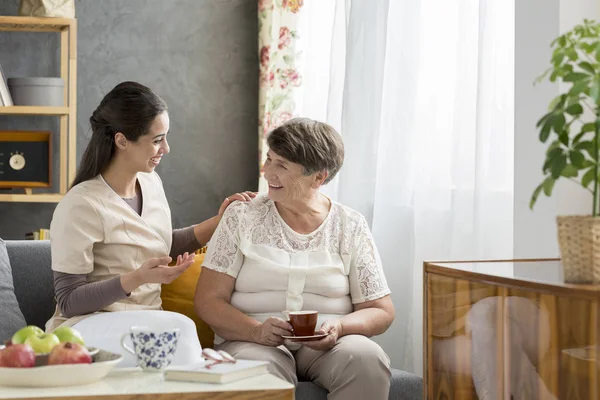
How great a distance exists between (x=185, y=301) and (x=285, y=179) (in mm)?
532

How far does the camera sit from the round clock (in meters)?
4.15

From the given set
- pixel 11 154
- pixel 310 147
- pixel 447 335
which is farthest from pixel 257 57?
pixel 447 335

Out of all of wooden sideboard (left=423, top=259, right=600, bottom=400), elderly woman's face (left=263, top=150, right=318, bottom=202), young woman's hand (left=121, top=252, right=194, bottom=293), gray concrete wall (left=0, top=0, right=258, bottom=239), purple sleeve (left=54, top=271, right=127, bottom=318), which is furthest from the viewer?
gray concrete wall (left=0, top=0, right=258, bottom=239)

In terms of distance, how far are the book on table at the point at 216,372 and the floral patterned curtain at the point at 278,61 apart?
8.08 feet

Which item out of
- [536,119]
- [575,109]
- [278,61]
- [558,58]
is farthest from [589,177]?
[278,61]

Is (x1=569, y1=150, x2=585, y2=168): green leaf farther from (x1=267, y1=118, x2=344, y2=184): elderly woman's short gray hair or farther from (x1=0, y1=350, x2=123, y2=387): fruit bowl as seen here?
(x1=267, y1=118, x2=344, y2=184): elderly woman's short gray hair

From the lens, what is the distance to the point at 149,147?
2664mm

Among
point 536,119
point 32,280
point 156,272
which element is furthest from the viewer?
point 32,280

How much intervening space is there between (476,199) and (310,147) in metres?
0.52

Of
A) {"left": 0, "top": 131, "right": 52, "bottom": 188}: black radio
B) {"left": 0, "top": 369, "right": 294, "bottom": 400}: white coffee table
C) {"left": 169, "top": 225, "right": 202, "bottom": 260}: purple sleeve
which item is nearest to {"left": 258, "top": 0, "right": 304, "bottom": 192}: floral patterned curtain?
{"left": 0, "top": 131, "right": 52, "bottom": 188}: black radio

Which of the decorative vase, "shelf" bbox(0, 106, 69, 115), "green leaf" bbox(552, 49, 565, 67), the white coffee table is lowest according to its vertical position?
the white coffee table

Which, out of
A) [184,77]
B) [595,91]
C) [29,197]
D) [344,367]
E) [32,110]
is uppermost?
[184,77]

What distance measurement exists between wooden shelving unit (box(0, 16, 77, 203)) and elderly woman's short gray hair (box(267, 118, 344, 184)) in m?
1.67

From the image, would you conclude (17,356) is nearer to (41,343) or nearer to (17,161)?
(41,343)
